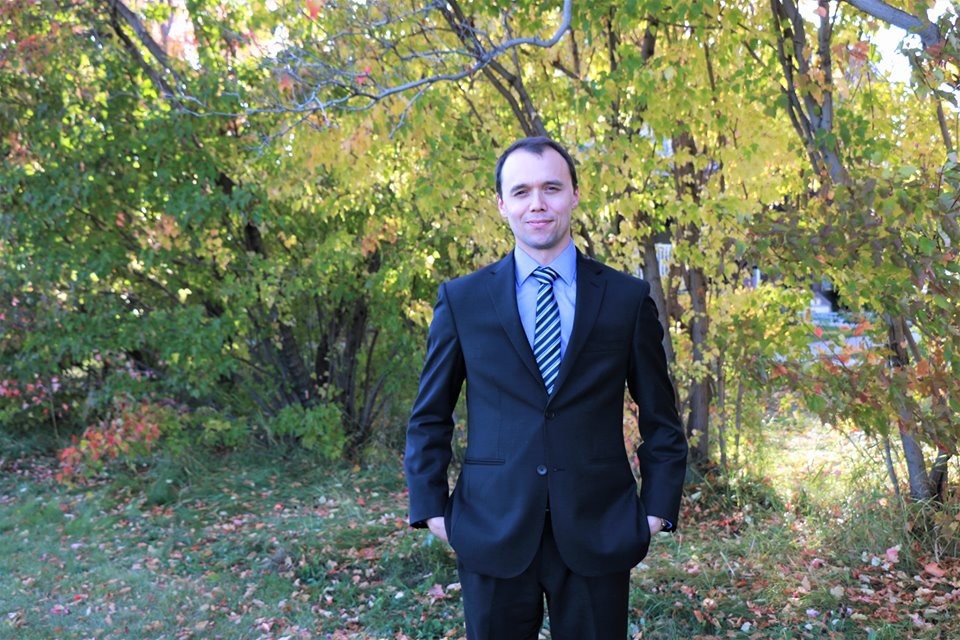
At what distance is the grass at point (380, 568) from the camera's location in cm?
436

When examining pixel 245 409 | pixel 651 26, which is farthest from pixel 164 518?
pixel 651 26

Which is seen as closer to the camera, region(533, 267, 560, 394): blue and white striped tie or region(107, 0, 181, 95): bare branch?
region(533, 267, 560, 394): blue and white striped tie

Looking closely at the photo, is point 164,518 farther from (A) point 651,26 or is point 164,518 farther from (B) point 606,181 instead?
(A) point 651,26

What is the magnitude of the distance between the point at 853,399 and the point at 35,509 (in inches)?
231

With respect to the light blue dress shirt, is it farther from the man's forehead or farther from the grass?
the grass

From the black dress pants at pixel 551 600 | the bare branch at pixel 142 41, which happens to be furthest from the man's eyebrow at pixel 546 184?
the bare branch at pixel 142 41

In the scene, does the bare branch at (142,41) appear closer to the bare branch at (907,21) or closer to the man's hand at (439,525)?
the bare branch at (907,21)

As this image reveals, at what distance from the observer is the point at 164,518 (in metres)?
6.71

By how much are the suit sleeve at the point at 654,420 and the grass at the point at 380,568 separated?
2043mm

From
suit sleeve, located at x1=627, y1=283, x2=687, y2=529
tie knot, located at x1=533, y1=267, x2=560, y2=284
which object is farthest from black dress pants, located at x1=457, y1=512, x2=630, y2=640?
tie knot, located at x1=533, y1=267, x2=560, y2=284

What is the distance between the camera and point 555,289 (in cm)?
245

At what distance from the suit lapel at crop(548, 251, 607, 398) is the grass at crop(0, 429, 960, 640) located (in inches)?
91.5

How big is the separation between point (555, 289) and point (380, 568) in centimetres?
328

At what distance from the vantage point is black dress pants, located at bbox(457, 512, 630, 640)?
2363 mm
